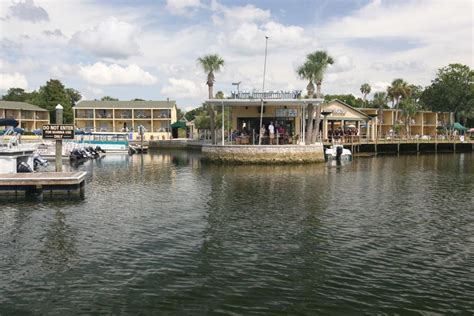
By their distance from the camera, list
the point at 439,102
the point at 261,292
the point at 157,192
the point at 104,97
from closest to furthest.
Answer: the point at 261,292
the point at 157,192
the point at 439,102
the point at 104,97

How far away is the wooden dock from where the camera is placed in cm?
2439

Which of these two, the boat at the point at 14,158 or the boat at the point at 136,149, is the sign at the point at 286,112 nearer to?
the boat at the point at 136,149

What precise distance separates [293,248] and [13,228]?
1040 cm

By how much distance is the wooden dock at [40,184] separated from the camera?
24391 mm

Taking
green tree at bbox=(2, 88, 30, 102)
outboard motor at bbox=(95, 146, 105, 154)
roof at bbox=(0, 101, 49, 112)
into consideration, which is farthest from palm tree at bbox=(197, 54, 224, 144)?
green tree at bbox=(2, 88, 30, 102)

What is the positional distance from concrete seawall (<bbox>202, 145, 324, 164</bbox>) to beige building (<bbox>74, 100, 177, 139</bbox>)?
2252 inches

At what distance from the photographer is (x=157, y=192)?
2731 centimetres

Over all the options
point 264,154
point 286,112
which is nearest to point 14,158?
point 264,154

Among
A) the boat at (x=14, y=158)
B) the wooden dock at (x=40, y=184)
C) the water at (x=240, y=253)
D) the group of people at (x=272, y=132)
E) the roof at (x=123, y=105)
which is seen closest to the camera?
the water at (x=240, y=253)

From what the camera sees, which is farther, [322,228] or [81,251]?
[322,228]

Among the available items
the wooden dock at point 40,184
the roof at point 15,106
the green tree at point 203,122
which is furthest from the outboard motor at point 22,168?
the roof at point 15,106

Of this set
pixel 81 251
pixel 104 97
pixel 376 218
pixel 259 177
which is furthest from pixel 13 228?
pixel 104 97

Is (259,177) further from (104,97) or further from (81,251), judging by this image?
(104,97)

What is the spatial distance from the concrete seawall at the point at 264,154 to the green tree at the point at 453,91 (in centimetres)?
6332
